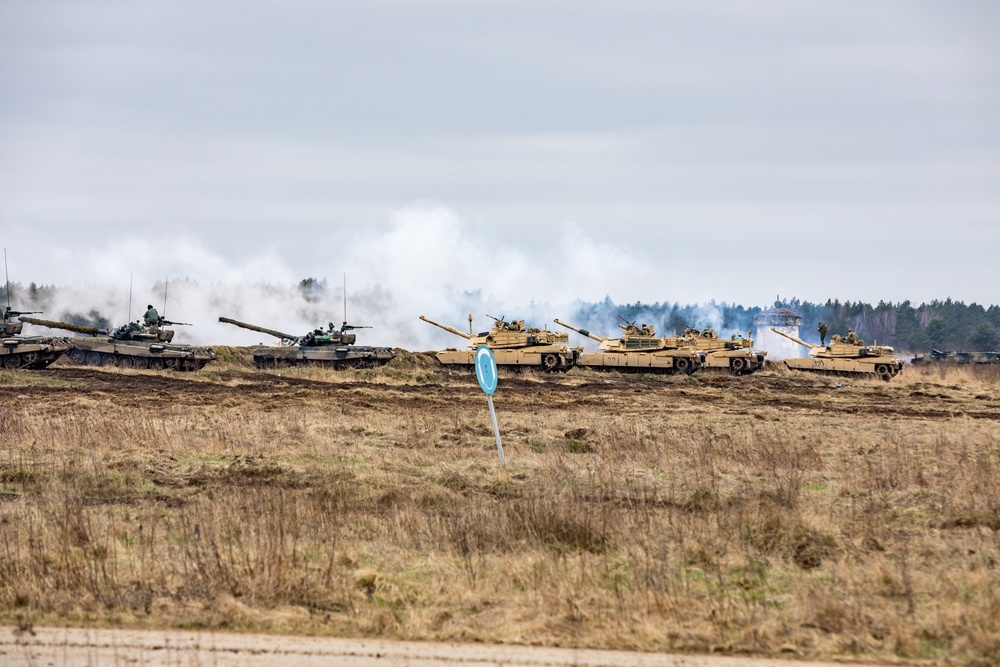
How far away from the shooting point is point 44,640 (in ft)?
27.2

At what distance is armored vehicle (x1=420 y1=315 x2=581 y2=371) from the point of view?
173 ft

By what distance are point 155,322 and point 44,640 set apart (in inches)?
1668

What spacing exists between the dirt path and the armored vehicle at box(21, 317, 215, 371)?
1563 inches

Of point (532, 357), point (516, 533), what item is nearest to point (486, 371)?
point (516, 533)

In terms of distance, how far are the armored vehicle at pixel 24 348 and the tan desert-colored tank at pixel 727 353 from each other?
30.9 metres

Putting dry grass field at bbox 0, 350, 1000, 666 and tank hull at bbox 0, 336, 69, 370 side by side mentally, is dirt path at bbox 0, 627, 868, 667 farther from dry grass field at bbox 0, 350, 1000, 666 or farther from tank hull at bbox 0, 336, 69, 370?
tank hull at bbox 0, 336, 69, 370

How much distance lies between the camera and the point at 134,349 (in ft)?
154

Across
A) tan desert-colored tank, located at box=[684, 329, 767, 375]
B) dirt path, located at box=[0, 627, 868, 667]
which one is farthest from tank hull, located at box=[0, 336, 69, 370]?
dirt path, located at box=[0, 627, 868, 667]

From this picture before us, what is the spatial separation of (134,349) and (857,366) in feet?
121

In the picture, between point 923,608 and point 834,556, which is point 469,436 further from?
point 923,608

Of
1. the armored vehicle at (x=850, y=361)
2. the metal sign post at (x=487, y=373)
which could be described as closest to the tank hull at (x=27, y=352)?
the metal sign post at (x=487, y=373)

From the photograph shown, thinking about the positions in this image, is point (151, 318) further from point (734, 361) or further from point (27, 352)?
point (734, 361)

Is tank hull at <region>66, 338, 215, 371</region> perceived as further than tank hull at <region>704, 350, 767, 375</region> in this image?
No

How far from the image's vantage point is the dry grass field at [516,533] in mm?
8977
